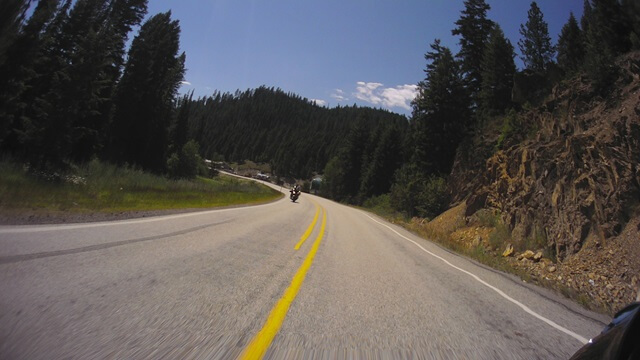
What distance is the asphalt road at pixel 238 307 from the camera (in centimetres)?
→ 294

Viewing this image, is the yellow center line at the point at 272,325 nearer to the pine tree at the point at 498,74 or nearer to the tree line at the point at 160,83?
the tree line at the point at 160,83

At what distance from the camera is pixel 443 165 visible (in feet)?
123

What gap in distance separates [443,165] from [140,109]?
3960 centimetres

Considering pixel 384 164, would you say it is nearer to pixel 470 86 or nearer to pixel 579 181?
pixel 470 86

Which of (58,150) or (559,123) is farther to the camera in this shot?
(58,150)

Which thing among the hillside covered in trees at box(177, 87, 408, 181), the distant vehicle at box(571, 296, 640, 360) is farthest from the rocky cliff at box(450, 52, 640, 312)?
the hillside covered in trees at box(177, 87, 408, 181)

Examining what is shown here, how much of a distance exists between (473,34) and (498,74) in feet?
35.0

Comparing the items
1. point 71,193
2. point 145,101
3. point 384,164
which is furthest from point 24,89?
point 384,164

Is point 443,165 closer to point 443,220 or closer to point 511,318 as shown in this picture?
point 443,220

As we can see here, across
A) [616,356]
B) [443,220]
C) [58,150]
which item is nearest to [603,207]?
[616,356]

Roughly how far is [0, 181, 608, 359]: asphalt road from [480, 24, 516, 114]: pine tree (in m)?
26.6

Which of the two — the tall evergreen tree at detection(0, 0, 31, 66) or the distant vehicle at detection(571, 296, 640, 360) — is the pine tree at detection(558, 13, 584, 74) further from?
the tall evergreen tree at detection(0, 0, 31, 66)

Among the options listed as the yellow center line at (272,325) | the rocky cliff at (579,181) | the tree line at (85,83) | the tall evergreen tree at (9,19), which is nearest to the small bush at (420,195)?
the rocky cliff at (579,181)

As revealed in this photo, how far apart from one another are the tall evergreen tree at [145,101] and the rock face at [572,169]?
40357mm
